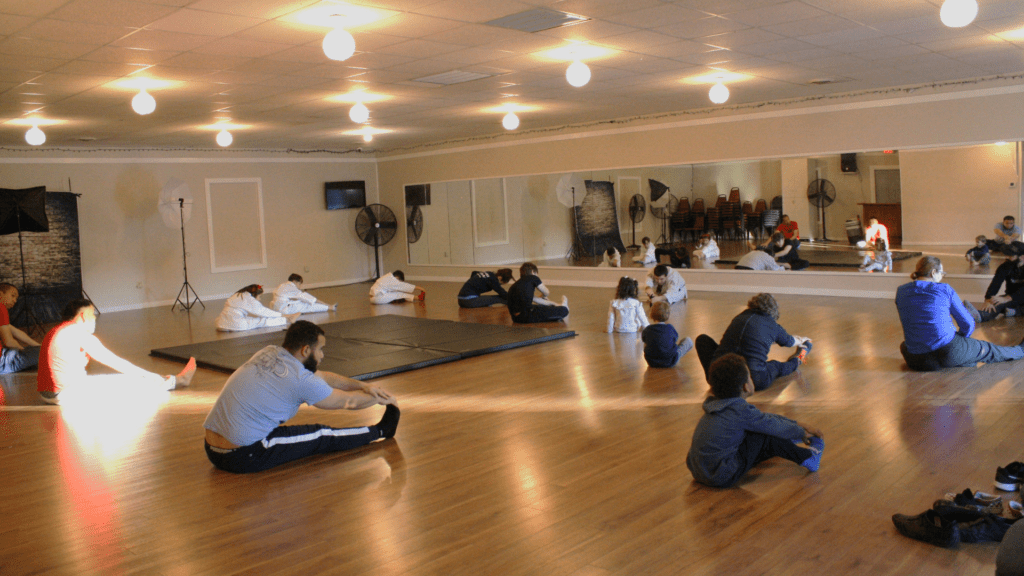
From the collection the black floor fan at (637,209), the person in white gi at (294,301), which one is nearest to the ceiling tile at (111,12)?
the person in white gi at (294,301)

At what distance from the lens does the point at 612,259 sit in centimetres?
1357

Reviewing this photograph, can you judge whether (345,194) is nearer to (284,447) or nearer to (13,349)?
(13,349)

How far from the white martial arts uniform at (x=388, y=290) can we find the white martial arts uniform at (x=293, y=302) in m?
0.75

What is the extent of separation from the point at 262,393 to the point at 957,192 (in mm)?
9480

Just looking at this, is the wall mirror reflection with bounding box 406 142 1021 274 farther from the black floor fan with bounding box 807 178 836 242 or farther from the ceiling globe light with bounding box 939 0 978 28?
the ceiling globe light with bounding box 939 0 978 28

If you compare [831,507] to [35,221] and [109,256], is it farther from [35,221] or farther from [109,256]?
[109,256]

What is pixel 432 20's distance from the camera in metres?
5.48

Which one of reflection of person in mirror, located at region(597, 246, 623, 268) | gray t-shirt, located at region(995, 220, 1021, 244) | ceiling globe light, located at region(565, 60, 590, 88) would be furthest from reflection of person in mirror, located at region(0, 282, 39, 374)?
gray t-shirt, located at region(995, 220, 1021, 244)

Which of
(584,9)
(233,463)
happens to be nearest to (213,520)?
(233,463)

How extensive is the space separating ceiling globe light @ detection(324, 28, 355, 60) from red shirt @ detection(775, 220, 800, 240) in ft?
27.3

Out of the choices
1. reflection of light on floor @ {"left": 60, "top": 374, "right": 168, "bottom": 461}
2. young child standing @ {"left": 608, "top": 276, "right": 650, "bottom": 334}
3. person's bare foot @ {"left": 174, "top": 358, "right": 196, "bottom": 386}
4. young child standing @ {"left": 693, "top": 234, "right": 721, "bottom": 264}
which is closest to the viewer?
reflection of light on floor @ {"left": 60, "top": 374, "right": 168, "bottom": 461}

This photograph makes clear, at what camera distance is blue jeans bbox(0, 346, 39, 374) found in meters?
7.66

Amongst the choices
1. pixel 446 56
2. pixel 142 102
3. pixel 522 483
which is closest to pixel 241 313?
pixel 142 102

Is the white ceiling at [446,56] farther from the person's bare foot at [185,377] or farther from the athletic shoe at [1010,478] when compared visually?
the athletic shoe at [1010,478]
